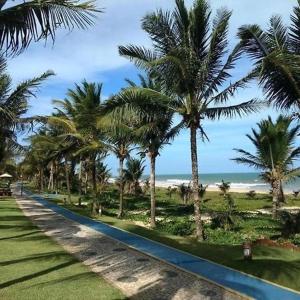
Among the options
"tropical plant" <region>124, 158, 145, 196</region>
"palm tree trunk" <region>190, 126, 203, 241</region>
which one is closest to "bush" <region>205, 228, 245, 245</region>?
"palm tree trunk" <region>190, 126, 203, 241</region>

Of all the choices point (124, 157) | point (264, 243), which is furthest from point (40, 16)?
point (124, 157)

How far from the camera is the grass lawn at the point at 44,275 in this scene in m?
7.46

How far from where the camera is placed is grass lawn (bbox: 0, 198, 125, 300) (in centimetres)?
746

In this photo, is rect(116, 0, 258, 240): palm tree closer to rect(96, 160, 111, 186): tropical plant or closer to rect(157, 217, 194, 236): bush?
rect(157, 217, 194, 236): bush

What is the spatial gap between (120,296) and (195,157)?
7.33 meters

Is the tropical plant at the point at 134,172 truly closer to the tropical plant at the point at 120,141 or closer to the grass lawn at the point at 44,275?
the tropical plant at the point at 120,141

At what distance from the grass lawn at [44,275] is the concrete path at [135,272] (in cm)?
31

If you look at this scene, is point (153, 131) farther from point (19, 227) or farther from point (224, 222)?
point (19, 227)

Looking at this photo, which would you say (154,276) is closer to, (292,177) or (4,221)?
(4,221)

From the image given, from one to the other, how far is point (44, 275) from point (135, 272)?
1.74 m

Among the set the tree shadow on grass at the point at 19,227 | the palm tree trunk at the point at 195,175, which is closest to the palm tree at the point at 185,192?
the tree shadow on grass at the point at 19,227

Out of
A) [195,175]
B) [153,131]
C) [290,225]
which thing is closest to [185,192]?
[153,131]

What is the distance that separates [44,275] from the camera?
8.76 meters

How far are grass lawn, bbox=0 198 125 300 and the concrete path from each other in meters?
0.31
